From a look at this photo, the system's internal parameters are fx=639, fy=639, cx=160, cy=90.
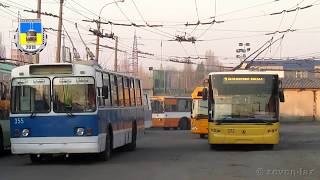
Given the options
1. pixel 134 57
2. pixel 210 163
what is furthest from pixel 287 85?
pixel 210 163

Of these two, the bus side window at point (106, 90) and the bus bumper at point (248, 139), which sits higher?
the bus side window at point (106, 90)

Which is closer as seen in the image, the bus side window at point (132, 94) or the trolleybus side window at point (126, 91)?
the trolleybus side window at point (126, 91)

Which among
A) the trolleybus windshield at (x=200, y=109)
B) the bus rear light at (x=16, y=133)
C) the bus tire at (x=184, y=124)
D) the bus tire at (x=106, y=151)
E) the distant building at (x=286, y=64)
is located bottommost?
the bus tire at (x=184, y=124)

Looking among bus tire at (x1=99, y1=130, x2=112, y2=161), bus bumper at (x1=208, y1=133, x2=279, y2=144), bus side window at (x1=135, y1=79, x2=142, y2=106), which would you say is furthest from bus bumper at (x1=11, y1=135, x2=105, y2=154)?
bus side window at (x1=135, y1=79, x2=142, y2=106)

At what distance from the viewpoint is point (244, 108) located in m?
22.3

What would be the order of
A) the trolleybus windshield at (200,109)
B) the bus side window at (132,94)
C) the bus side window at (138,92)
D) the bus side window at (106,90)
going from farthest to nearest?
the trolleybus windshield at (200,109), the bus side window at (138,92), the bus side window at (132,94), the bus side window at (106,90)

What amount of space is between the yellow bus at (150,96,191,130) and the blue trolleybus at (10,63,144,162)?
34534 mm

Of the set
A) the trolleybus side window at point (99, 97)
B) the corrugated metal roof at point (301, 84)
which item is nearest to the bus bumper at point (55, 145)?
the trolleybus side window at point (99, 97)

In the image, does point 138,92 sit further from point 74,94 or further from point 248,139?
point 74,94

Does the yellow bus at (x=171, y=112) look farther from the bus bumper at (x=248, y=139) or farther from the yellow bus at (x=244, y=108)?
the bus bumper at (x=248, y=139)

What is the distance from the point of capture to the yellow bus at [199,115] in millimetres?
33812

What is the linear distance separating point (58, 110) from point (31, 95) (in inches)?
34.5

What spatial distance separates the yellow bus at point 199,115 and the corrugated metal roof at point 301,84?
3302 cm

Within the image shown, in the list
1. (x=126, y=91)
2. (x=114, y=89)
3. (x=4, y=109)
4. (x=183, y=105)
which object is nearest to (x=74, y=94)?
(x=114, y=89)
